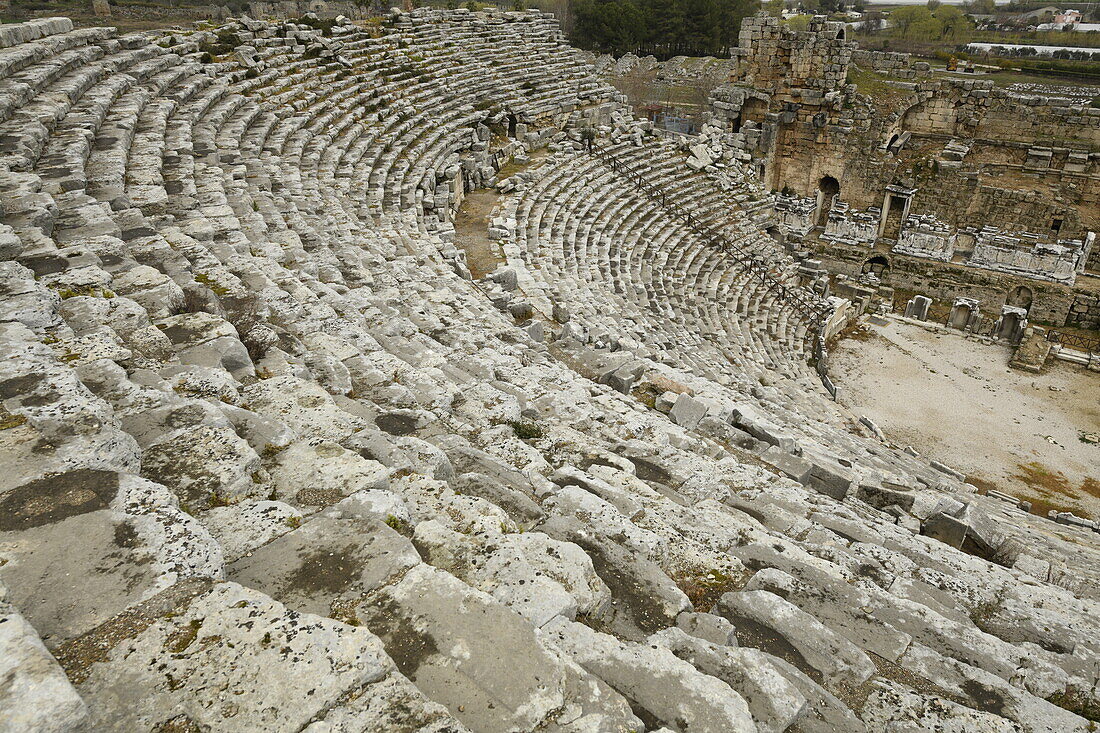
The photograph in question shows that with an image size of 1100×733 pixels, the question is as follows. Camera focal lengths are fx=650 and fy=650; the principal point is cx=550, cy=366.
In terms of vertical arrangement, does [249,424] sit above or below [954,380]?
above

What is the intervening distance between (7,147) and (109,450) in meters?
7.27

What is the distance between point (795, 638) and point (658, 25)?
48.4m

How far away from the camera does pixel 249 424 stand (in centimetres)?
426

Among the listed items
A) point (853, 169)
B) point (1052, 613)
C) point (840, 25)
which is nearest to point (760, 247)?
point (853, 169)

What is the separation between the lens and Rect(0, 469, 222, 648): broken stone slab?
8.11 ft

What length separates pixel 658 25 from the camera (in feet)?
147

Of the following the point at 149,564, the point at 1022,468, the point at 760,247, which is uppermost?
the point at 149,564

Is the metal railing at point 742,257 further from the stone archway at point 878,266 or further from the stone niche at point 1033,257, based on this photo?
the stone niche at point 1033,257

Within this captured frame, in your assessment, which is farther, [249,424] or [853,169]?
[853,169]

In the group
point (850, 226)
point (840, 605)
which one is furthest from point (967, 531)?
point (850, 226)

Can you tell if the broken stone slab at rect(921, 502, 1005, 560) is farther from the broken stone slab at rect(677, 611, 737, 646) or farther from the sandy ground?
the sandy ground

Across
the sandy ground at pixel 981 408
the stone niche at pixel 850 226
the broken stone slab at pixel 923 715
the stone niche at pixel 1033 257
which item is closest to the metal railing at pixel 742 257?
the sandy ground at pixel 981 408

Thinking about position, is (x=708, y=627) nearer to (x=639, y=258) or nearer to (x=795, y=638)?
(x=795, y=638)

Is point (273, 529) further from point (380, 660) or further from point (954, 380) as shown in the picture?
point (954, 380)
